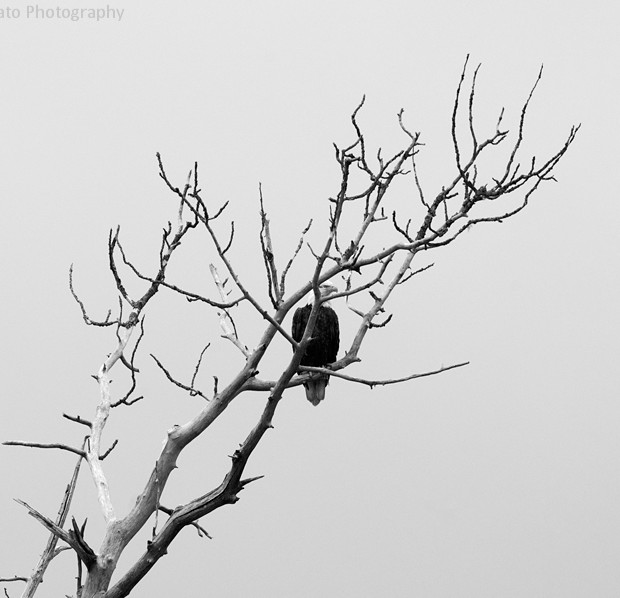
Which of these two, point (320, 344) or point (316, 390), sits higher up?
point (320, 344)

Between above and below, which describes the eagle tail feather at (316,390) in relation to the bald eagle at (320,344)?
below

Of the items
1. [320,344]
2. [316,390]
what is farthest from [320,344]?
[316,390]

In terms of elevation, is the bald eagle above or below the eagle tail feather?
above

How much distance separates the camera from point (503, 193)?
150 inches

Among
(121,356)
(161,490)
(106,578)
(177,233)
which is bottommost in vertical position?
(106,578)

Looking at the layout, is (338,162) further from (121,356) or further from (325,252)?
(121,356)

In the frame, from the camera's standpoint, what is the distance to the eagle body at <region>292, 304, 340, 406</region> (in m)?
6.18

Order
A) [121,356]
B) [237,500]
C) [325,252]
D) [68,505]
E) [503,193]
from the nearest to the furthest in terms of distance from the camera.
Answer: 1. [325,252]
2. [503,193]
3. [237,500]
4. [68,505]
5. [121,356]

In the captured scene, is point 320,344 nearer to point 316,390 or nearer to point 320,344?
point 320,344

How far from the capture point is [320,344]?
618cm

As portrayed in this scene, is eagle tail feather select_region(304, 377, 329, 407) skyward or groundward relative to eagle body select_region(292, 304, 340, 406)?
groundward

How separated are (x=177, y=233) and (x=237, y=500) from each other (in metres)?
1.79

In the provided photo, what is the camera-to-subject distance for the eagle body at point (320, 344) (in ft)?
20.3

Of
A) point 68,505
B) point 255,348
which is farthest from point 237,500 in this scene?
point 68,505
